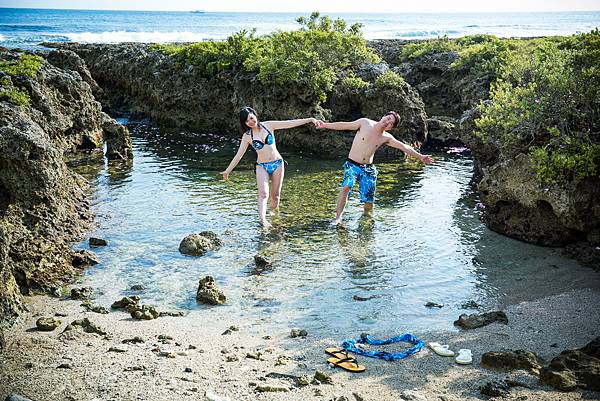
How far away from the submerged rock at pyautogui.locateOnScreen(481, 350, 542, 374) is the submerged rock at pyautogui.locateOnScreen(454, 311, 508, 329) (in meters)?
1.08

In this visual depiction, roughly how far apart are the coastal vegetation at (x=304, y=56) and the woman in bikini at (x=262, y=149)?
24.2 feet

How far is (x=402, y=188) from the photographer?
50.6 feet

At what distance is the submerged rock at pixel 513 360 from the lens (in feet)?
21.5

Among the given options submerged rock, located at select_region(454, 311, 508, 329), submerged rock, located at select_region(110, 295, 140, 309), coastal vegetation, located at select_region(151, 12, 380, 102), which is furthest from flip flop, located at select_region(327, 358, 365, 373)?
coastal vegetation, located at select_region(151, 12, 380, 102)

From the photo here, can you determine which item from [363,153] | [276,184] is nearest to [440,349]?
[363,153]

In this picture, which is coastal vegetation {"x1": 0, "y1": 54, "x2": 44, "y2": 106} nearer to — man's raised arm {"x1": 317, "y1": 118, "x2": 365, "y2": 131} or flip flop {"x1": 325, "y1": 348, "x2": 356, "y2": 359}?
man's raised arm {"x1": 317, "y1": 118, "x2": 365, "y2": 131}

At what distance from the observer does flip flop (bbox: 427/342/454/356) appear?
7074mm

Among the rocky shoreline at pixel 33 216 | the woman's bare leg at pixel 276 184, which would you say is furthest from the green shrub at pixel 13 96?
the woman's bare leg at pixel 276 184

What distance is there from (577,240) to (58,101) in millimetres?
13351

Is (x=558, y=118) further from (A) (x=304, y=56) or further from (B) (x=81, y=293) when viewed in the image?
(A) (x=304, y=56)

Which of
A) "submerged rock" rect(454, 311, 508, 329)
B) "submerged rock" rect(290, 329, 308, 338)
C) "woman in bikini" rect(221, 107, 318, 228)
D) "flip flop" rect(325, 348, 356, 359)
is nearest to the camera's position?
"flip flop" rect(325, 348, 356, 359)

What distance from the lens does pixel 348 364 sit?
6832 mm

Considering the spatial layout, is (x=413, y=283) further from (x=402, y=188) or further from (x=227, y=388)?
(x=402, y=188)

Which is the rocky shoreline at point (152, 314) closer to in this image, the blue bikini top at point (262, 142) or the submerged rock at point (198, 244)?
the submerged rock at point (198, 244)
